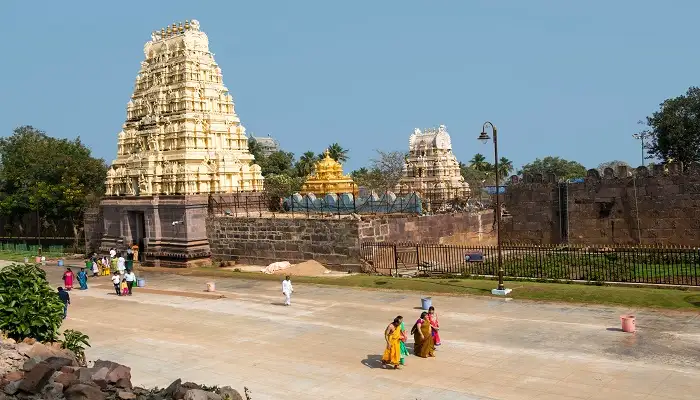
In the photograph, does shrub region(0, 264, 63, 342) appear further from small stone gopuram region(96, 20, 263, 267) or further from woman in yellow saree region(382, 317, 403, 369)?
small stone gopuram region(96, 20, 263, 267)

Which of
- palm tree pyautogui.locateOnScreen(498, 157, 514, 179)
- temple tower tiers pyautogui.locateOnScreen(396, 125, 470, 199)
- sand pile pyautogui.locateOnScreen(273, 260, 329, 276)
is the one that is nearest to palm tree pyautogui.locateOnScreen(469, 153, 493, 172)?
palm tree pyautogui.locateOnScreen(498, 157, 514, 179)

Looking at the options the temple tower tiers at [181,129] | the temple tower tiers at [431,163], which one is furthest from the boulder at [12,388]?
the temple tower tiers at [431,163]

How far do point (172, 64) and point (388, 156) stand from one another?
1604 inches

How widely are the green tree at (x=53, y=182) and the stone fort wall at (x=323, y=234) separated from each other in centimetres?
1952

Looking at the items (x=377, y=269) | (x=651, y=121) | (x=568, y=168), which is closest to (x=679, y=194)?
(x=377, y=269)

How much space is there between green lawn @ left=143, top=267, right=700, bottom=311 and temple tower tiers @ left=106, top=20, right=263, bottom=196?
11069mm

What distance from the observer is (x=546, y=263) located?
26531mm

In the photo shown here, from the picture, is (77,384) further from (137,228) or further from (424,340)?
(137,228)

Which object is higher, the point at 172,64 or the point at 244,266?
the point at 172,64

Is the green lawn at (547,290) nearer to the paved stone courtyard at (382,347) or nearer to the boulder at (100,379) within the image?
the paved stone courtyard at (382,347)

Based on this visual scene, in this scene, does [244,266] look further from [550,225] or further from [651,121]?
[651,121]

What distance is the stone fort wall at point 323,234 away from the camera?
96.2ft

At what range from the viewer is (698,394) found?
38.0 ft

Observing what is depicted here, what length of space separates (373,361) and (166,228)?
23754 millimetres
